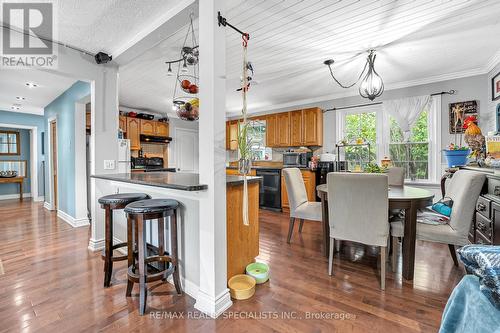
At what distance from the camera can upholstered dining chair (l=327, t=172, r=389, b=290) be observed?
74.7 inches

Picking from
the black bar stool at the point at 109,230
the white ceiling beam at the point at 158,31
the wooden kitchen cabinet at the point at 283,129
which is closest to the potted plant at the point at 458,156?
the wooden kitchen cabinet at the point at 283,129

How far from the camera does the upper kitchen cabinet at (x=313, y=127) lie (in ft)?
16.0

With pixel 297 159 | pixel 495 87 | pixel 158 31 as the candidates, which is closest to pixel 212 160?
pixel 158 31

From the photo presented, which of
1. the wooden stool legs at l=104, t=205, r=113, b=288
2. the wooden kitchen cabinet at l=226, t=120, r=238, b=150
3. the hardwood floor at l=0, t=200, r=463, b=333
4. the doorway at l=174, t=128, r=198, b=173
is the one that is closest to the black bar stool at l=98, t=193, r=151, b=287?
the wooden stool legs at l=104, t=205, r=113, b=288

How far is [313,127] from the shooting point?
489 centimetres

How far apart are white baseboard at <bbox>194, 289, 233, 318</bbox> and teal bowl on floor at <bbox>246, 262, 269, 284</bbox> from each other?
337mm

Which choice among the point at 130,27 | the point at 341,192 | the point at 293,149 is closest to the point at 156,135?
the point at 293,149

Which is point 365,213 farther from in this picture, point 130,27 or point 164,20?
point 130,27

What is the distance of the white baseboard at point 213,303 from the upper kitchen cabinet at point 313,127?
3.82 meters

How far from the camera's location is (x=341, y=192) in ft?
6.72

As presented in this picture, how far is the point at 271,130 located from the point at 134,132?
3.32 m

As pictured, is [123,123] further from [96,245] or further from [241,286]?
[241,286]

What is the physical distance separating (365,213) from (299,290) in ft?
2.77

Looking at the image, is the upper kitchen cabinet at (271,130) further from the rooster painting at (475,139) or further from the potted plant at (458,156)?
the rooster painting at (475,139)
